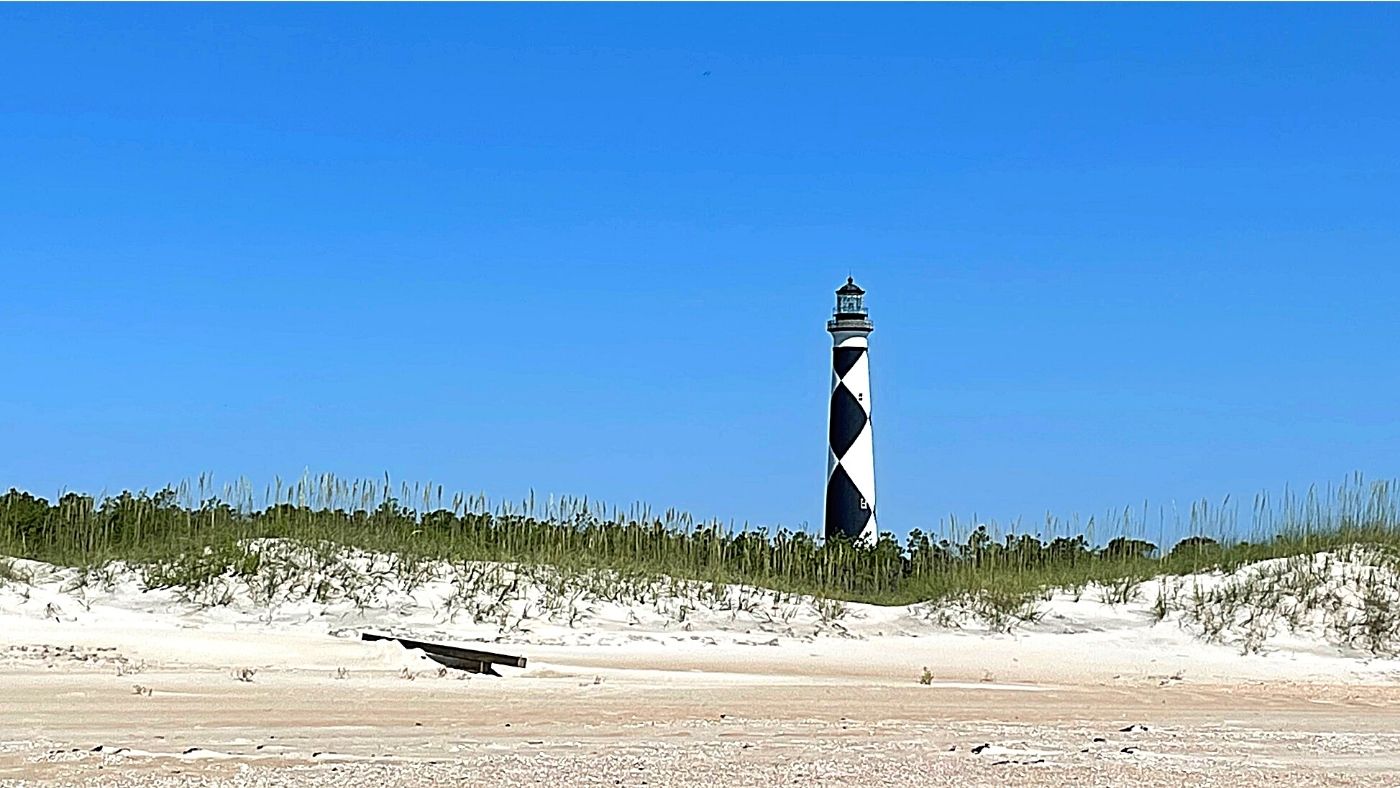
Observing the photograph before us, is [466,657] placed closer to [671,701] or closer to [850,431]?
[671,701]

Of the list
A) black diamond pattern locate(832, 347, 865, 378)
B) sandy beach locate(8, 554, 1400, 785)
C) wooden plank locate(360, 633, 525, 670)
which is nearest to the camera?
sandy beach locate(8, 554, 1400, 785)

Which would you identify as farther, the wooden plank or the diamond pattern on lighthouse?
the diamond pattern on lighthouse

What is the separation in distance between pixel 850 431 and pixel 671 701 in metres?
11.6

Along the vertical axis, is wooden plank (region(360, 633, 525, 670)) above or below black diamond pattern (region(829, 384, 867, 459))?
below

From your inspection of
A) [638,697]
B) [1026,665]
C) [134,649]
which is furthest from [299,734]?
[1026,665]

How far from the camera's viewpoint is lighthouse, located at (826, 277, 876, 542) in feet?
66.7

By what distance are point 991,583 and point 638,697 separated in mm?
5755

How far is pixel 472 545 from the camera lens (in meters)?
14.8

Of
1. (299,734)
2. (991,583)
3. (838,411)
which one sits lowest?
(299,734)

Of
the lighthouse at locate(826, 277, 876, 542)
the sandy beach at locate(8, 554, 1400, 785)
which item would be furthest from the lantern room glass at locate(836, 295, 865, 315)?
the sandy beach at locate(8, 554, 1400, 785)

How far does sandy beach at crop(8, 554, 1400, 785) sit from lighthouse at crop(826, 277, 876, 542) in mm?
6340

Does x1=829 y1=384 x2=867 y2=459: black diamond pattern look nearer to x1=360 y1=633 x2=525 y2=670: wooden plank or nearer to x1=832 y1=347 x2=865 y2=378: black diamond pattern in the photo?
x1=832 y1=347 x2=865 y2=378: black diamond pattern

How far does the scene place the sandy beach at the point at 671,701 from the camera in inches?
273

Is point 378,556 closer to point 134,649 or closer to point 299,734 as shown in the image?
point 134,649
